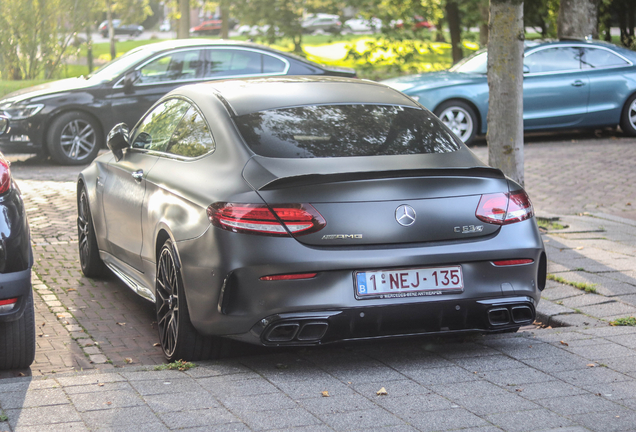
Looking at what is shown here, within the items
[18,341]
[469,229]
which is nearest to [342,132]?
[469,229]

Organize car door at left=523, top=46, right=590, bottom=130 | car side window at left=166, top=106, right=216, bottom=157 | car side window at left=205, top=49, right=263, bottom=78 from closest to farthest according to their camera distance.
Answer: car side window at left=166, top=106, right=216, bottom=157 → car side window at left=205, top=49, right=263, bottom=78 → car door at left=523, top=46, right=590, bottom=130

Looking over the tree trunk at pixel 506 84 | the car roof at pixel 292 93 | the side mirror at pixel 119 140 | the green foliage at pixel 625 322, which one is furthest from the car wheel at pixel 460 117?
the green foliage at pixel 625 322

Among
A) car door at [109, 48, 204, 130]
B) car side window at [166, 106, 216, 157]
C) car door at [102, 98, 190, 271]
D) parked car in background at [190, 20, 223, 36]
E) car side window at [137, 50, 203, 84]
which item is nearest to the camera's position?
car side window at [166, 106, 216, 157]

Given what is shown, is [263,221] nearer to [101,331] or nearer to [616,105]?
[101,331]

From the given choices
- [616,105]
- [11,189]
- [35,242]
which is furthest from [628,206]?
[11,189]

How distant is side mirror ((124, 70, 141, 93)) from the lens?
12375 mm

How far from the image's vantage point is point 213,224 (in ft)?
13.6

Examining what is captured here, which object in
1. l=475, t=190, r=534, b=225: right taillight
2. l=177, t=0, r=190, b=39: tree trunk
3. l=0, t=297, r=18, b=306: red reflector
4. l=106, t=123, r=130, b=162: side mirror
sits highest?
l=177, t=0, r=190, b=39: tree trunk

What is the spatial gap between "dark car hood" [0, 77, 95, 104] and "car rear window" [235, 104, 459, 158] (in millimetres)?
8283

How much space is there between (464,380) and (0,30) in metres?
17.2

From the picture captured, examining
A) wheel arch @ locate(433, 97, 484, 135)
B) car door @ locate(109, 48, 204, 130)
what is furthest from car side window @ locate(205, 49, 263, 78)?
wheel arch @ locate(433, 97, 484, 135)

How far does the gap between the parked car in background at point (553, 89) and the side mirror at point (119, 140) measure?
7.86m

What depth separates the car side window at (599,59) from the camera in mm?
14039

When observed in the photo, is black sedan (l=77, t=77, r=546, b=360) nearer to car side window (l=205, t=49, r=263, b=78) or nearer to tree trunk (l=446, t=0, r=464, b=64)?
car side window (l=205, t=49, r=263, b=78)
